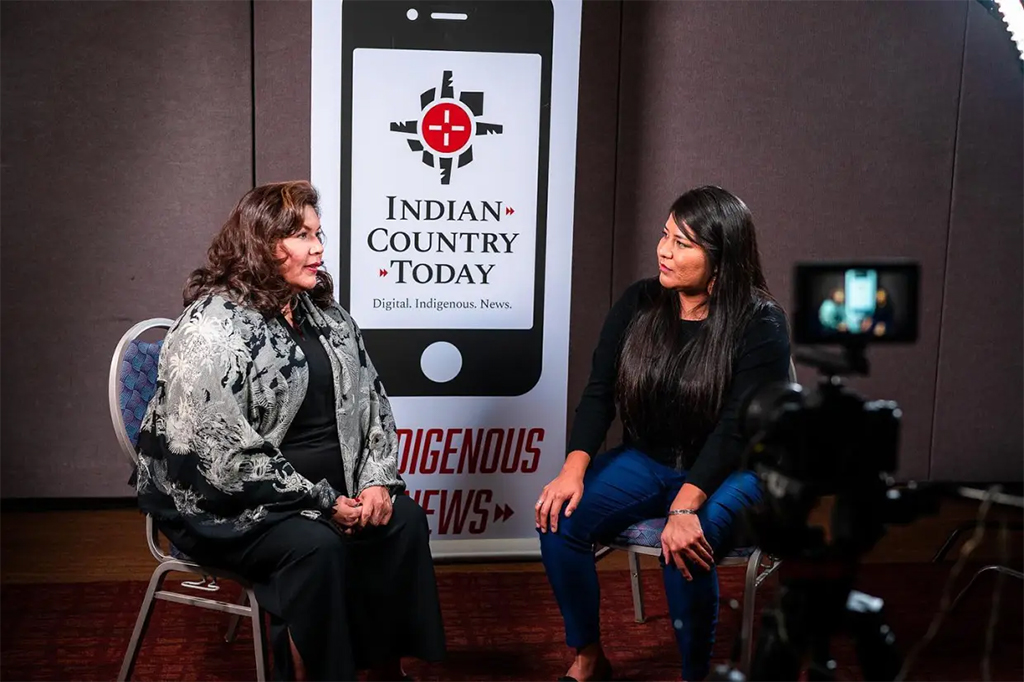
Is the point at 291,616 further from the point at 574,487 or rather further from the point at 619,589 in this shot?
→ the point at 619,589

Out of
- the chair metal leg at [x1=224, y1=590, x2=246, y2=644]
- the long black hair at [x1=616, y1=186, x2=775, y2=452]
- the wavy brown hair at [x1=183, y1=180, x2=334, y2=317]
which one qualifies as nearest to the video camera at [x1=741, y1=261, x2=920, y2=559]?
the long black hair at [x1=616, y1=186, x2=775, y2=452]

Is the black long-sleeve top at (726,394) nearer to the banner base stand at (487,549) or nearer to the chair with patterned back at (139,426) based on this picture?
the banner base stand at (487,549)

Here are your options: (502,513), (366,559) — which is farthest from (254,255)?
(502,513)

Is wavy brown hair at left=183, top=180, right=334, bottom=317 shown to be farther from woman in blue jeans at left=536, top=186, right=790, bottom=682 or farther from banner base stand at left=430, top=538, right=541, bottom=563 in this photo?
banner base stand at left=430, top=538, right=541, bottom=563

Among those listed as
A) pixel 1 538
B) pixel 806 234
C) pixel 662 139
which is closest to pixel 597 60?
pixel 662 139

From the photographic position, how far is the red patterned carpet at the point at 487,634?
2.61 m

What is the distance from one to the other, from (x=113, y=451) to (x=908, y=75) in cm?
313

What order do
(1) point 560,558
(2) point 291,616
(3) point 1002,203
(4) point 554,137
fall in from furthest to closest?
(3) point 1002,203 < (4) point 554,137 < (1) point 560,558 < (2) point 291,616

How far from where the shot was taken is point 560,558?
8.09 feet

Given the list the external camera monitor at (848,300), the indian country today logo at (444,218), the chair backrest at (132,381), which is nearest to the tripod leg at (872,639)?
the external camera monitor at (848,300)

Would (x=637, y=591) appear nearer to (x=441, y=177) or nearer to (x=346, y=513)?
(x=346, y=513)

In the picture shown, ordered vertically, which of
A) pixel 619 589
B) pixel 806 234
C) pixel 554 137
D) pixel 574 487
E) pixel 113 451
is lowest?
pixel 619 589

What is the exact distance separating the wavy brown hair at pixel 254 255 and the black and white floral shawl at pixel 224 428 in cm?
4

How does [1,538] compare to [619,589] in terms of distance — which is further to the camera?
[1,538]
